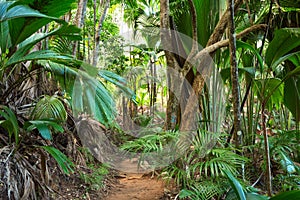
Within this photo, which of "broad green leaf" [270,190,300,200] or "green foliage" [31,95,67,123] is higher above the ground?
"green foliage" [31,95,67,123]

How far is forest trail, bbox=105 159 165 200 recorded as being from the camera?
272 centimetres

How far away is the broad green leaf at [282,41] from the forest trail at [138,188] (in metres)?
1.56

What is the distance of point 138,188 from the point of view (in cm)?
301

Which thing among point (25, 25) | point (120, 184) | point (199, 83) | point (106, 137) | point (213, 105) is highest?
point (25, 25)

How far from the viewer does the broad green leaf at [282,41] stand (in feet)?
7.06

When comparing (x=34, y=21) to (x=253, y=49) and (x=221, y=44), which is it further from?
(x=253, y=49)

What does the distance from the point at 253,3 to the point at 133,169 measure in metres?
2.61

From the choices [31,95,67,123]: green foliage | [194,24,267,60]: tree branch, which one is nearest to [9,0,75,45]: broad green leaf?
[31,95,67,123]: green foliage

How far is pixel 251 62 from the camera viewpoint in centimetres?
338

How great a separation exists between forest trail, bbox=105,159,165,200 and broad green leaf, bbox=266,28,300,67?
61.3 inches

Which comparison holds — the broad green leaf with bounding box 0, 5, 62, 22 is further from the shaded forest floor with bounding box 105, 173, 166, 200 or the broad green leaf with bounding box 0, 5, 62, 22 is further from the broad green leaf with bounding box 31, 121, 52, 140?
the shaded forest floor with bounding box 105, 173, 166, 200

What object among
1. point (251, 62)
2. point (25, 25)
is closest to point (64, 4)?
point (25, 25)

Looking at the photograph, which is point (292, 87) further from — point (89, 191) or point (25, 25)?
point (25, 25)

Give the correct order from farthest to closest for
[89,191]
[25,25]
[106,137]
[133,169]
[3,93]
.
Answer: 1. [106,137]
2. [133,169]
3. [89,191]
4. [3,93]
5. [25,25]
